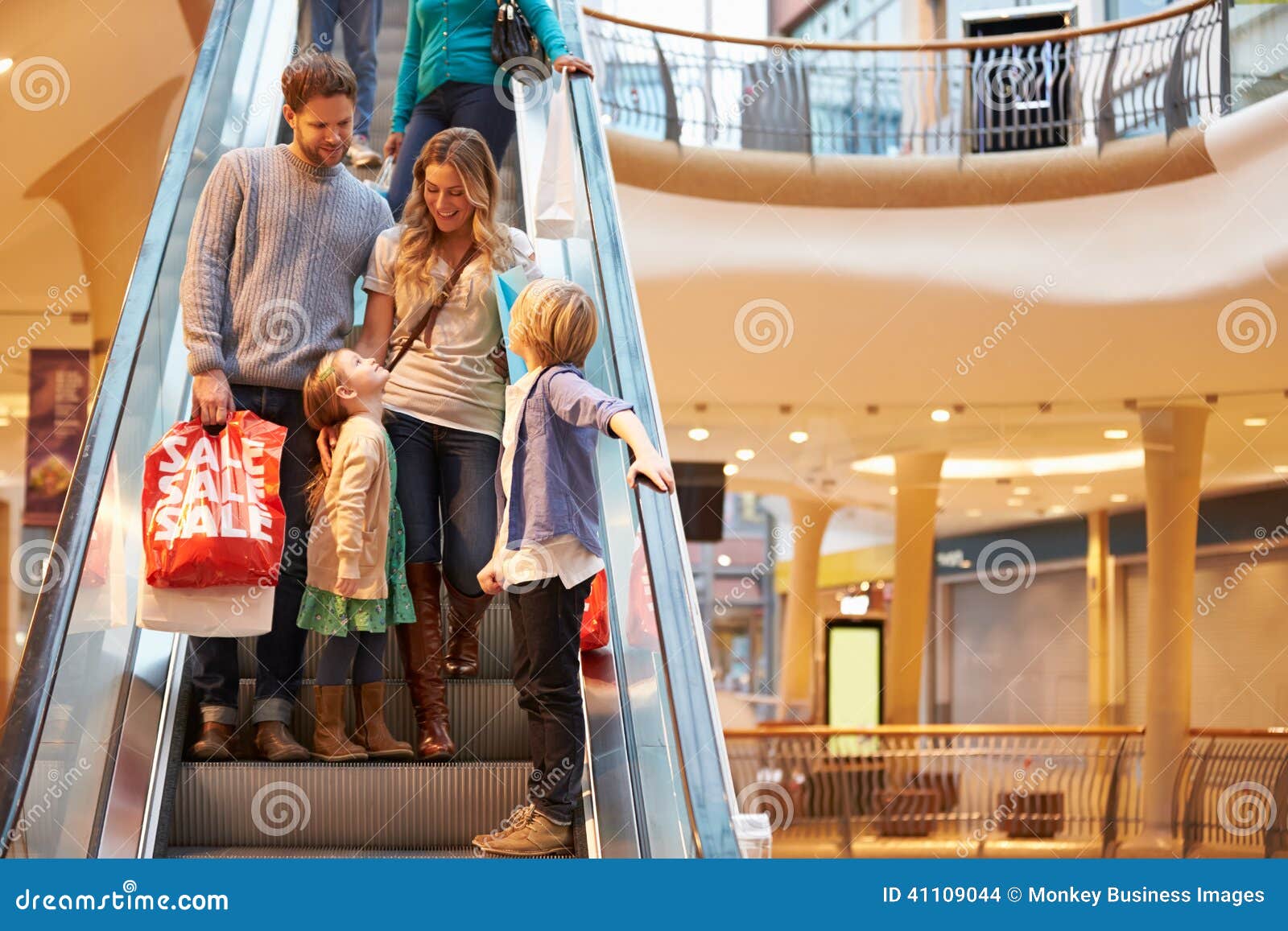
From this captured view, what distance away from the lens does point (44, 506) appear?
11109 mm

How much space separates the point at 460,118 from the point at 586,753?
7.62 ft

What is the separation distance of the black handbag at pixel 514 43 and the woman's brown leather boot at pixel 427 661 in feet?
7.00

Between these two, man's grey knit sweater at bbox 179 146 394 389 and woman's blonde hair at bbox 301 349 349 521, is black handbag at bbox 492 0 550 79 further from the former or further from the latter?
woman's blonde hair at bbox 301 349 349 521

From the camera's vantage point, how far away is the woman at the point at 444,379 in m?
3.23

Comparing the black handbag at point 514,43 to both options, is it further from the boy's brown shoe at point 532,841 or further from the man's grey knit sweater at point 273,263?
the boy's brown shoe at point 532,841

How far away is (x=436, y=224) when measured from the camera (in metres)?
3.37

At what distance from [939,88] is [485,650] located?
9.70 meters

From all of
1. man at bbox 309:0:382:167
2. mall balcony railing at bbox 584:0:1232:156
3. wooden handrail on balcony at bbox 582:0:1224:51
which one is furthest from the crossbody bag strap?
mall balcony railing at bbox 584:0:1232:156

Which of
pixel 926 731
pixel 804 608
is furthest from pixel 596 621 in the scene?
pixel 804 608

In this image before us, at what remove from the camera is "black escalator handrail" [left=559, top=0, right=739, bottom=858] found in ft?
7.55

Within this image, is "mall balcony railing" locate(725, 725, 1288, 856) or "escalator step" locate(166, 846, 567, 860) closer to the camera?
"escalator step" locate(166, 846, 567, 860)

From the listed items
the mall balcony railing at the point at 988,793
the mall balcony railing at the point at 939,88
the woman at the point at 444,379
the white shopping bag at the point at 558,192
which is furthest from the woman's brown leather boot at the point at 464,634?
the mall balcony railing at the point at 988,793

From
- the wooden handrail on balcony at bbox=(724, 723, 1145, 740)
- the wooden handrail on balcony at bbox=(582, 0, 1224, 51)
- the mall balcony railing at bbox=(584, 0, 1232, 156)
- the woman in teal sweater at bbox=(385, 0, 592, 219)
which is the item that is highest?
the wooden handrail on balcony at bbox=(582, 0, 1224, 51)

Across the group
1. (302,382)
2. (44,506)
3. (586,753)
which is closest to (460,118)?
(302,382)
